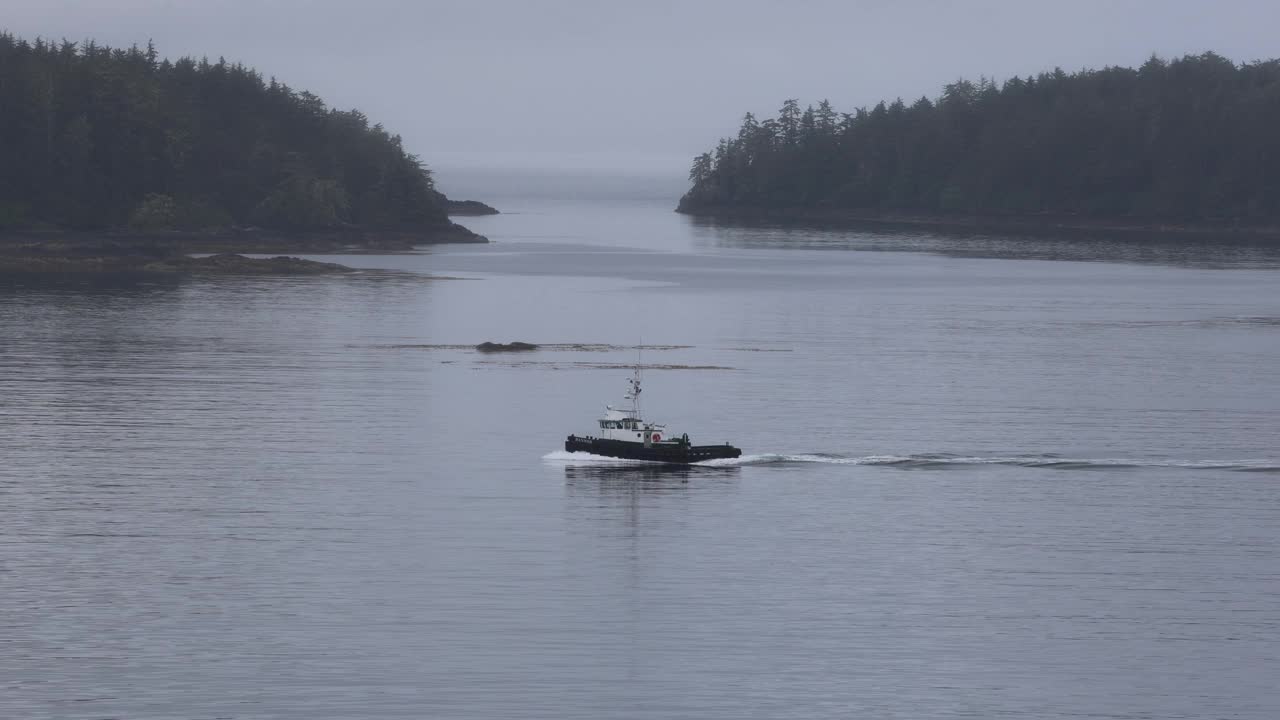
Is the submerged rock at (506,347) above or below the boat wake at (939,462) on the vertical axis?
above

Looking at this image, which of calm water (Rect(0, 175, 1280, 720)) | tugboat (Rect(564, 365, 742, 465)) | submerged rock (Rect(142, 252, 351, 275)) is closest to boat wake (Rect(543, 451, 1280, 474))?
calm water (Rect(0, 175, 1280, 720))

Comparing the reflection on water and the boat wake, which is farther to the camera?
the boat wake

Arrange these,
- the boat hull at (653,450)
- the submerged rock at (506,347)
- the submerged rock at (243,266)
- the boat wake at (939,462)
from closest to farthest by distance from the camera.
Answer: the boat hull at (653,450)
the boat wake at (939,462)
the submerged rock at (506,347)
the submerged rock at (243,266)

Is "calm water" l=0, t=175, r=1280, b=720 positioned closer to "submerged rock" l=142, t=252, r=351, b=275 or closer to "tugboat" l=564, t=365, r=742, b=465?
"tugboat" l=564, t=365, r=742, b=465

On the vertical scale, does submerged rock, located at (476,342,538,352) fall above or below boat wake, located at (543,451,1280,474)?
above

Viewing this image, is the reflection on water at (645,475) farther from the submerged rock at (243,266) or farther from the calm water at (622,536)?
the submerged rock at (243,266)

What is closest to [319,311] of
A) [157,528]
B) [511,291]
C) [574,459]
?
[511,291]

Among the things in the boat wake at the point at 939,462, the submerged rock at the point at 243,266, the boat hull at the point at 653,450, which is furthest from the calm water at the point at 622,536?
the submerged rock at the point at 243,266

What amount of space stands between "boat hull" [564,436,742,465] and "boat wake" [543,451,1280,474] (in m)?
0.28

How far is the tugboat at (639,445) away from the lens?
240 feet

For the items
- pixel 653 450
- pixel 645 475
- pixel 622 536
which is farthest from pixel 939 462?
pixel 622 536

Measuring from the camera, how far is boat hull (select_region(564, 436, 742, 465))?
73000mm

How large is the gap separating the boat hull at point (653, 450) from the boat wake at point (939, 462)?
0.28 m

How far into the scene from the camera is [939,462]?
74.2 metres
